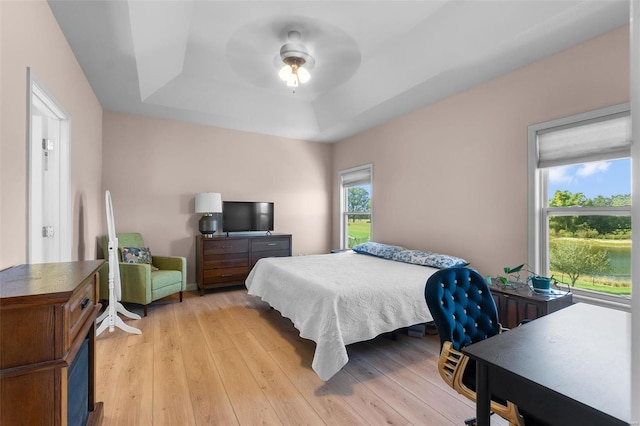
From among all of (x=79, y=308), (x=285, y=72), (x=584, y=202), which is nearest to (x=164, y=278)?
(x=79, y=308)

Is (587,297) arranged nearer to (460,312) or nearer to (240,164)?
(460,312)

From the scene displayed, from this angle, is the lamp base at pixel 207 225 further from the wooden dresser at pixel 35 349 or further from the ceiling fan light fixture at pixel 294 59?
the wooden dresser at pixel 35 349

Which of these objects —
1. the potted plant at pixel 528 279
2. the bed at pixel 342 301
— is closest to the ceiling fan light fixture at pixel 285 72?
the bed at pixel 342 301

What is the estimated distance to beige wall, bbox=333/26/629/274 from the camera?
7.90 feet

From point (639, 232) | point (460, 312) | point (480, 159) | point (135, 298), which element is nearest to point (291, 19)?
point (480, 159)

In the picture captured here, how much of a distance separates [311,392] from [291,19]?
117 inches

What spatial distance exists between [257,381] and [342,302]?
825mm

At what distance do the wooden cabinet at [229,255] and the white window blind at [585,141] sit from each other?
3.54 metres

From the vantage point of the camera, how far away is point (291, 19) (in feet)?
Result: 8.58

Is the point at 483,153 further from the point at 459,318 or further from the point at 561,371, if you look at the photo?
the point at 561,371

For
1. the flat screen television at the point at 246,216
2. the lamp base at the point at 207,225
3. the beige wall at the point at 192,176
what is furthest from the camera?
the flat screen television at the point at 246,216

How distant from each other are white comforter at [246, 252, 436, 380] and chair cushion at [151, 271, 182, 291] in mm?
1333

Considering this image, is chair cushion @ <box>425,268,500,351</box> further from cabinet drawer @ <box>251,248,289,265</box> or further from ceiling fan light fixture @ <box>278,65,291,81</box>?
cabinet drawer @ <box>251,248,289,265</box>

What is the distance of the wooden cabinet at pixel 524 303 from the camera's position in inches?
88.4
